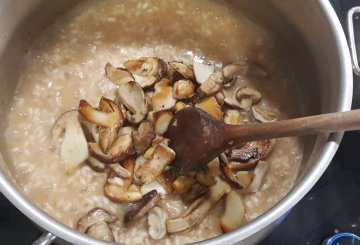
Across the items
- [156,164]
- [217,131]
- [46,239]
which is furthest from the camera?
[156,164]

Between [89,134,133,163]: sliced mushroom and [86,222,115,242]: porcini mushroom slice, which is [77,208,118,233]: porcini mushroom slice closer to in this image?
[86,222,115,242]: porcini mushroom slice

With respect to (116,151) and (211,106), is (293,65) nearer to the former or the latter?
(211,106)

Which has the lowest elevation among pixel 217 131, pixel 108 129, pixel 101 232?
pixel 101 232

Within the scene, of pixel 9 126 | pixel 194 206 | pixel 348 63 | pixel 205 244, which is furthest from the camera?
pixel 9 126

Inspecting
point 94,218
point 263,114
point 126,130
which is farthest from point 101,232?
point 263,114

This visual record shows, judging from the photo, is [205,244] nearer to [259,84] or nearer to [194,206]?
[194,206]

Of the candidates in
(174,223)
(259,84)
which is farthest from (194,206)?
(259,84)

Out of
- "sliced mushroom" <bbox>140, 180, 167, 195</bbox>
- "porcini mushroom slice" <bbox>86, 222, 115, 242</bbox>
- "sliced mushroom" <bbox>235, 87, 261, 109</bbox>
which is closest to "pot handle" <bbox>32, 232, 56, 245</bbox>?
"porcini mushroom slice" <bbox>86, 222, 115, 242</bbox>

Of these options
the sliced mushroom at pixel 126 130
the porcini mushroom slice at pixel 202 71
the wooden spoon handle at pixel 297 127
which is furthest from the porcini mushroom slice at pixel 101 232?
the porcini mushroom slice at pixel 202 71
